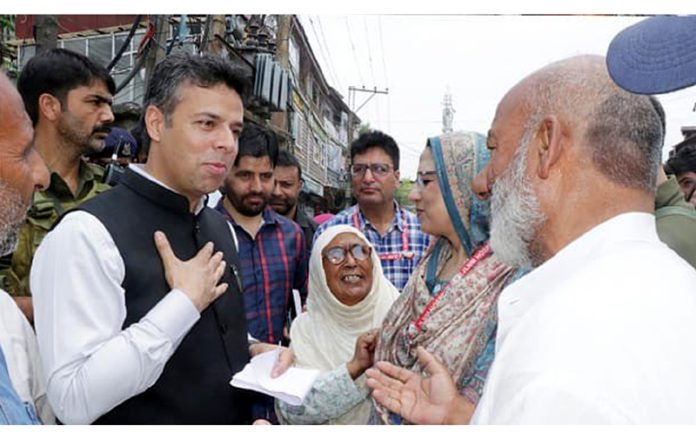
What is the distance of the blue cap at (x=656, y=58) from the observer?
87 centimetres

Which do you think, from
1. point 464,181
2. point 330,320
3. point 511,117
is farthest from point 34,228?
point 511,117

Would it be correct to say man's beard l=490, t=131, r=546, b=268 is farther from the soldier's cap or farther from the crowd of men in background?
the soldier's cap

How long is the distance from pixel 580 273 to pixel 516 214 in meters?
0.26

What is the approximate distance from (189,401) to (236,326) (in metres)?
0.27

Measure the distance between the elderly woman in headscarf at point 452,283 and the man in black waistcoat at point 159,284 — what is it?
391 millimetres

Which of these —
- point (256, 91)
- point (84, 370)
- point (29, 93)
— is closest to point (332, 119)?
point (256, 91)

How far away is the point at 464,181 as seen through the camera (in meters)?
1.79

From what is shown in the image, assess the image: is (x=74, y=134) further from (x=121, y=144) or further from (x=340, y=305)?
(x=340, y=305)

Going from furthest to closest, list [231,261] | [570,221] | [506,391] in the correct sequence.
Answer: [231,261] < [570,221] < [506,391]

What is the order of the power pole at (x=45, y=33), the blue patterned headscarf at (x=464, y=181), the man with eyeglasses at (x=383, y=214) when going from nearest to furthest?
the blue patterned headscarf at (x=464, y=181), the man with eyeglasses at (x=383, y=214), the power pole at (x=45, y=33)

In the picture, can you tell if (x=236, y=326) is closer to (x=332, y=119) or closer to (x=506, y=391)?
(x=506, y=391)

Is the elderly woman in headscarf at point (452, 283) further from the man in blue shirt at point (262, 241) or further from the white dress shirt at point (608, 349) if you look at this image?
the man in blue shirt at point (262, 241)

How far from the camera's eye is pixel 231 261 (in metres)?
1.71

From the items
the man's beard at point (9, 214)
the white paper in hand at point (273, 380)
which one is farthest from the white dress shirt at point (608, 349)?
the man's beard at point (9, 214)
